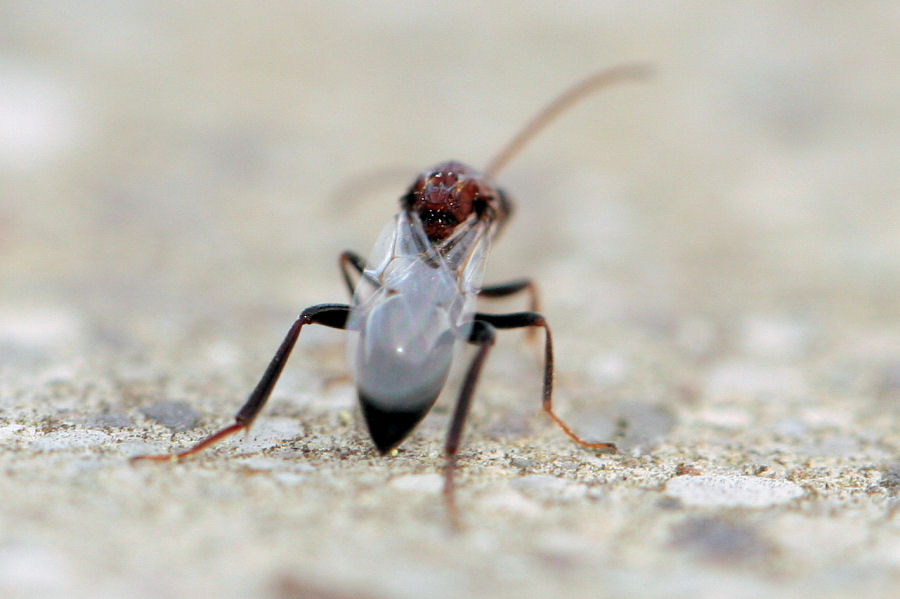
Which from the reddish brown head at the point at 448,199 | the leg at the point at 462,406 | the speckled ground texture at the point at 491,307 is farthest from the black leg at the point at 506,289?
the leg at the point at 462,406

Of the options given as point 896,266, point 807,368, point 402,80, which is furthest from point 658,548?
point 402,80

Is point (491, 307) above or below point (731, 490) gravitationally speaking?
above

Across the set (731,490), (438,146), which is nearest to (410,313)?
(731,490)

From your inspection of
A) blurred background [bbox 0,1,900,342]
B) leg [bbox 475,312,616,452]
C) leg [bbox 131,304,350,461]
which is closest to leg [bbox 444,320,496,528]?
leg [bbox 475,312,616,452]

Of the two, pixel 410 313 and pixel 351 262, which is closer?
pixel 410 313

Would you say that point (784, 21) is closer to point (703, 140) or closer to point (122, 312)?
point (703, 140)

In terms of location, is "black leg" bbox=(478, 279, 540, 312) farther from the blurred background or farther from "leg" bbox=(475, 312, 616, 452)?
the blurred background

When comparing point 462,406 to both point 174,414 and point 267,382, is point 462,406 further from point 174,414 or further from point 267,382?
point 174,414
